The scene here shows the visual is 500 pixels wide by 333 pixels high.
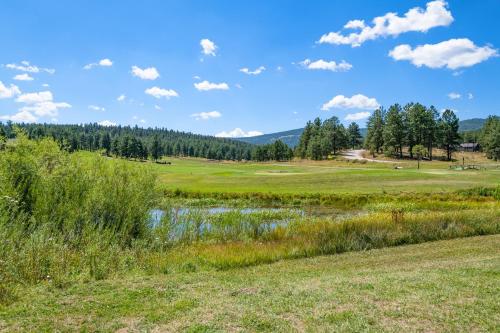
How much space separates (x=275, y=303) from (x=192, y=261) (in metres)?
6.05

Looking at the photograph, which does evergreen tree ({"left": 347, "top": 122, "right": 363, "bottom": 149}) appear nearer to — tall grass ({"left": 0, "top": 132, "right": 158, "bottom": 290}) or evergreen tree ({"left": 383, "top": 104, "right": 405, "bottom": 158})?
evergreen tree ({"left": 383, "top": 104, "right": 405, "bottom": 158})

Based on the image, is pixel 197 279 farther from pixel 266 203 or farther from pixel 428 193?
pixel 428 193

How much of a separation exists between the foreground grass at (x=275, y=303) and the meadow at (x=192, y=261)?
40mm

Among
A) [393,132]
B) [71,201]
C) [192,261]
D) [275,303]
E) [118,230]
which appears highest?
[393,132]

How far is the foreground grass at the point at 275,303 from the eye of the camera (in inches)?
280

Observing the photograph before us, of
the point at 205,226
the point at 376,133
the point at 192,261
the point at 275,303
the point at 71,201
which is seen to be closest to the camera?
the point at 275,303

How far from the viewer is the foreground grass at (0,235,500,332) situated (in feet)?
23.3

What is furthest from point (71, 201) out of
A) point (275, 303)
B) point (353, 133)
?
point (353, 133)

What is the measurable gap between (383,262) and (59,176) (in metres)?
13.1

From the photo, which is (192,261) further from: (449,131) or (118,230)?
(449,131)

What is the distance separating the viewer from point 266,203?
37.8 m

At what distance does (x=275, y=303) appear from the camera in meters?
8.13

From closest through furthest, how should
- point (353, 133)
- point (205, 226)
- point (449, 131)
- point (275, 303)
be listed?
1. point (275, 303)
2. point (205, 226)
3. point (449, 131)
4. point (353, 133)

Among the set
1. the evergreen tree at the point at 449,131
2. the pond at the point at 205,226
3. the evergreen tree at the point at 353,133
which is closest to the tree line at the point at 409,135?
the evergreen tree at the point at 449,131
